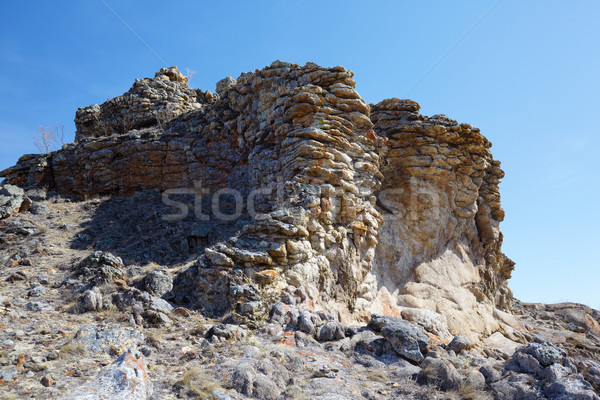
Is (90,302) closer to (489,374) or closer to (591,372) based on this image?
(489,374)

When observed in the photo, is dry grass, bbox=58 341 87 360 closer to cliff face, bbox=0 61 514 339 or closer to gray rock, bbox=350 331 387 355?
cliff face, bbox=0 61 514 339

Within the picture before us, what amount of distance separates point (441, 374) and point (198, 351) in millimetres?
3590

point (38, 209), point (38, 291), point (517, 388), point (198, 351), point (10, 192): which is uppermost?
point (10, 192)

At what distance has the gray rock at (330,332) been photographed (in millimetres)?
7191

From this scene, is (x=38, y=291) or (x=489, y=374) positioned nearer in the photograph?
(x=489, y=374)

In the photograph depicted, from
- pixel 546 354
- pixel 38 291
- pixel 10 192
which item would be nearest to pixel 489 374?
pixel 546 354

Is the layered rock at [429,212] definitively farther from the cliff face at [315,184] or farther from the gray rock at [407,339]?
the gray rock at [407,339]

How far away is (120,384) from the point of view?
4465mm

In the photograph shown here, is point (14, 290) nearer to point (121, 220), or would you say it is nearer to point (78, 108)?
point (121, 220)

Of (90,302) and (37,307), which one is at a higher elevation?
(90,302)

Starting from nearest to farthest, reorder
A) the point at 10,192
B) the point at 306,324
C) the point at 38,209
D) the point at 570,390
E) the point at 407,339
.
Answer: the point at 570,390 < the point at 407,339 < the point at 306,324 < the point at 10,192 < the point at 38,209

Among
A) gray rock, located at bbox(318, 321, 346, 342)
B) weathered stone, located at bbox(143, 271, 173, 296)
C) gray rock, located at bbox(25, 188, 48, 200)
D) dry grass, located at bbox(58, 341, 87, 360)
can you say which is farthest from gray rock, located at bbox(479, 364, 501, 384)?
gray rock, located at bbox(25, 188, 48, 200)

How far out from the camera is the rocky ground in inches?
193

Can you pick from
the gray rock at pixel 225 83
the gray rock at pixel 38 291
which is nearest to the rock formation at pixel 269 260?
the gray rock at pixel 38 291
